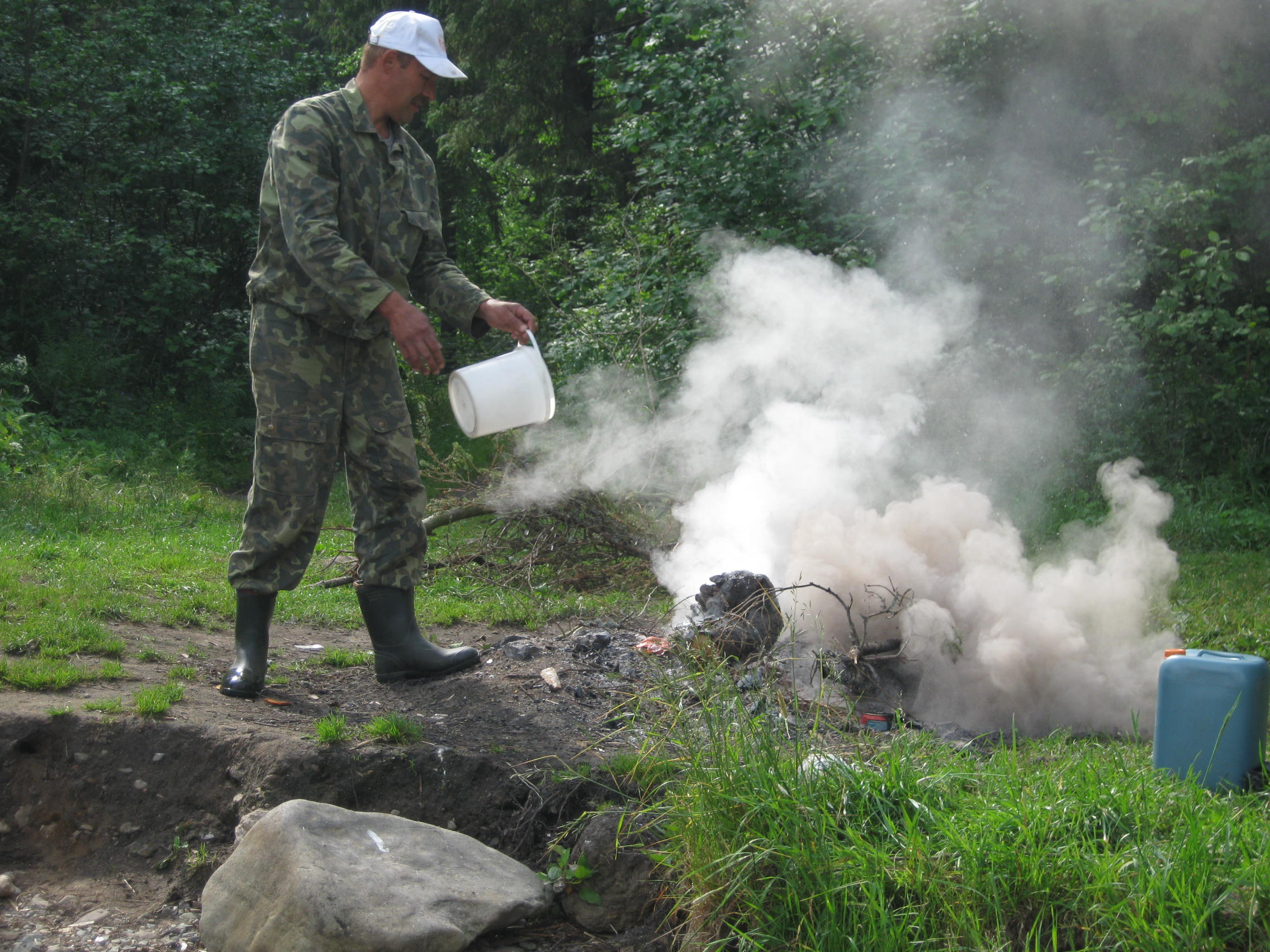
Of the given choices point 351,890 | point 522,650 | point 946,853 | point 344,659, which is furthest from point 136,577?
point 946,853

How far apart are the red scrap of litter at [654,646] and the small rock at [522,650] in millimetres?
402

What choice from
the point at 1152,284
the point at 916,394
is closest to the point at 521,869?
the point at 916,394

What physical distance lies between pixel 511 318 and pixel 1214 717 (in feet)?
7.92

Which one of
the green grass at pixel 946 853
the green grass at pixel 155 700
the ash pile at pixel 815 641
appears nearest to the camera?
the green grass at pixel 946 853

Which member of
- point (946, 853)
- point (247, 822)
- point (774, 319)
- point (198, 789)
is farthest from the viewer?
point (774, 319)

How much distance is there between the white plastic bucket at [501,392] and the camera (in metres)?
3.56

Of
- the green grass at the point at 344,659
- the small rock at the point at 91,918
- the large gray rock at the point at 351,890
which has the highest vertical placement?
the green grass at the point at 344,659

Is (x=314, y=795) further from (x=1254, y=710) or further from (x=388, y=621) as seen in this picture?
(x=1254, y=710)

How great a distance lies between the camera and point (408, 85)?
3627 millimetres

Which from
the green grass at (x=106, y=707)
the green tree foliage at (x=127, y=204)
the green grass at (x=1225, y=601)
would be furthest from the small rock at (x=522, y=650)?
the green tree foliage at (x=127, y=204)

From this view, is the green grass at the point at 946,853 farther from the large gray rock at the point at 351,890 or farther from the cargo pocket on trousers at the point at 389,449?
the cargo pocket on trousers at the point at 389,449

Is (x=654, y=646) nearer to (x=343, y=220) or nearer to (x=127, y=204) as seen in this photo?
(x=343, y=220)

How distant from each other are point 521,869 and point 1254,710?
1881mm

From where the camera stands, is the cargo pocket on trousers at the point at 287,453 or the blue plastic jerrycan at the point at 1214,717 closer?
the blue plastic jerrycan at the point at 1214,717
